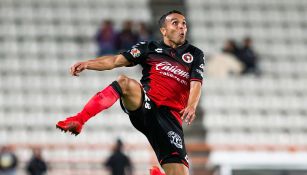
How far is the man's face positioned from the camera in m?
6.89

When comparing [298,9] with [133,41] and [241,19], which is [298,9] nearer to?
[241,19]

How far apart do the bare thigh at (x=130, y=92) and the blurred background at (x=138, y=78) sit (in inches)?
295

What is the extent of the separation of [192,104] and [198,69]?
427 mm

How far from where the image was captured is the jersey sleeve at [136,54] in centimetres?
679

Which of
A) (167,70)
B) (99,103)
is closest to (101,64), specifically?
(99,103)

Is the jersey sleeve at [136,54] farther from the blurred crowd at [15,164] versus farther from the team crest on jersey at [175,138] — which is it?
Result: the blurred crowd at [15,164]

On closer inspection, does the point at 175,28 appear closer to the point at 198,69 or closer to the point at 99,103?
the point at 198,69

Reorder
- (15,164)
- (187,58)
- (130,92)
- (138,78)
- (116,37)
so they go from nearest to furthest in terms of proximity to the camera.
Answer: (130,92)
(187,58)
(15,164)
(138,78)
(116,37)

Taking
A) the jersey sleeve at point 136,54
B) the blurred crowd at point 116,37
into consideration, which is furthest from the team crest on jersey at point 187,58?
the blurred crowd at point 116,37

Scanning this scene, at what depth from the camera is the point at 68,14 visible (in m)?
18.6

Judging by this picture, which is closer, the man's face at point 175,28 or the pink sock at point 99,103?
the pink sock at point 99,103

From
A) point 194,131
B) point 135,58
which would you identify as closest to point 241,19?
point 194,131

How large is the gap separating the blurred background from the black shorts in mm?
7144

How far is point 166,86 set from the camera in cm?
682
